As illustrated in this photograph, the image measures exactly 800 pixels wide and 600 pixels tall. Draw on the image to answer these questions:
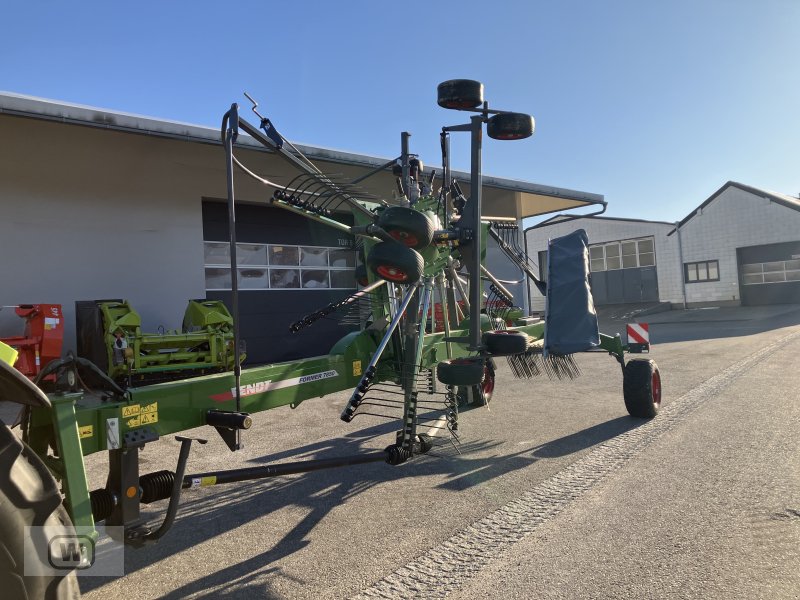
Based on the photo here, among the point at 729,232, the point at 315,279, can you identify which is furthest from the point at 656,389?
the point at 729,232

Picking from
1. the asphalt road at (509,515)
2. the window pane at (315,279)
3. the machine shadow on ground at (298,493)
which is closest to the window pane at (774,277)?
the window pane at (315,279)

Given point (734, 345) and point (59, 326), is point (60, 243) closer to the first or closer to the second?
point (59, 326)

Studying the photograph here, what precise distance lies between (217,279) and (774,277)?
1026 inches

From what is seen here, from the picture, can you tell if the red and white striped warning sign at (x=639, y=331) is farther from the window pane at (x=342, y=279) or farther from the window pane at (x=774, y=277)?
the window pane at (x=774, y=277)

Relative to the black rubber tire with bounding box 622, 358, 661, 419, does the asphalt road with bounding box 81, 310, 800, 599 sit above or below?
below

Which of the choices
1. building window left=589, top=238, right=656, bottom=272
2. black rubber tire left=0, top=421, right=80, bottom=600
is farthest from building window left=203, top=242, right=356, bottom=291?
building window left=589, top=238, right=656, bottom=272

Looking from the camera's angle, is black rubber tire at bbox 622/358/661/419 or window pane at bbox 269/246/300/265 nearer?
black rubber tire at bbox 622/358/661/419

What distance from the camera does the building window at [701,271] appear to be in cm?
2722

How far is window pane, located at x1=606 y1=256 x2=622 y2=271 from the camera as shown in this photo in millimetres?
30383

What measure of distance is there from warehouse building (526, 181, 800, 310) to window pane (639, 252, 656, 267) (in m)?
0.05

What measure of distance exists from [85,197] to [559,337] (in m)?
8.58

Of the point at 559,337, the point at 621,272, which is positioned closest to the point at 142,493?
the point at 559,337

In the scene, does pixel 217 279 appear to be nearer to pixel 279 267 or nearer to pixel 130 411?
pixel 279 267

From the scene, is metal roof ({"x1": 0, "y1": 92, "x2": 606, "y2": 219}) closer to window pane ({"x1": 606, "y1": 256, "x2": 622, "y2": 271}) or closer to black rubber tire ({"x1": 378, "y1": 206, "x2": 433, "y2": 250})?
black rubber tire ({"x1": 378, "y1": 206, "x2": 433, "y2": 250})
